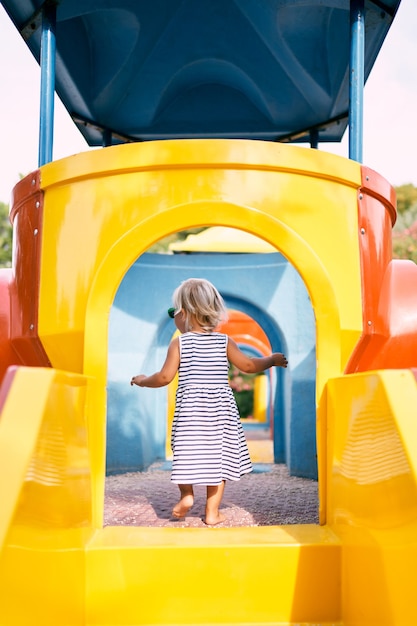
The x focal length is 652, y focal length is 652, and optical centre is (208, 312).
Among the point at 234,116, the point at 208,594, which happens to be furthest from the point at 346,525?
the point at 234,116

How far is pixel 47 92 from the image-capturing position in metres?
3.88

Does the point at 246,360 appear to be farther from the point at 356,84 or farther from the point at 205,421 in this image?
the point at 356,84

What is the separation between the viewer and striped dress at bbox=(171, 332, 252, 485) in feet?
10.4

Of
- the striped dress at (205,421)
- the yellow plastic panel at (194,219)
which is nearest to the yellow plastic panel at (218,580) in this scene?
the striped dress at (205,421)

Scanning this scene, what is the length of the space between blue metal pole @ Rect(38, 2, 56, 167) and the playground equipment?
3 cm

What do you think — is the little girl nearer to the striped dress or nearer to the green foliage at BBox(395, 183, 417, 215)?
the striped dress

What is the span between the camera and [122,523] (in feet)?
11.0

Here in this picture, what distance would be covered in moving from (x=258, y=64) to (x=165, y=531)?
410cm

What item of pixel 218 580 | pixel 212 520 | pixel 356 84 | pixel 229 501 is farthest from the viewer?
pixel 229 501

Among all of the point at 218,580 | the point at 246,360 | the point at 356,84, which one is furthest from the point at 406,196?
the point at 218,580

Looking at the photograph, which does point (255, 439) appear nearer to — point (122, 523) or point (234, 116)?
point (234, 116)

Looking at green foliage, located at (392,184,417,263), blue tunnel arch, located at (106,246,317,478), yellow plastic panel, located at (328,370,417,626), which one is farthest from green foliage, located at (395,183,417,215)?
yellow plastic panel, located at (328,370,417,626)

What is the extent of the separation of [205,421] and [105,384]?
533 millimetres

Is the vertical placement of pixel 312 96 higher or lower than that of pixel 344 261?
higher
